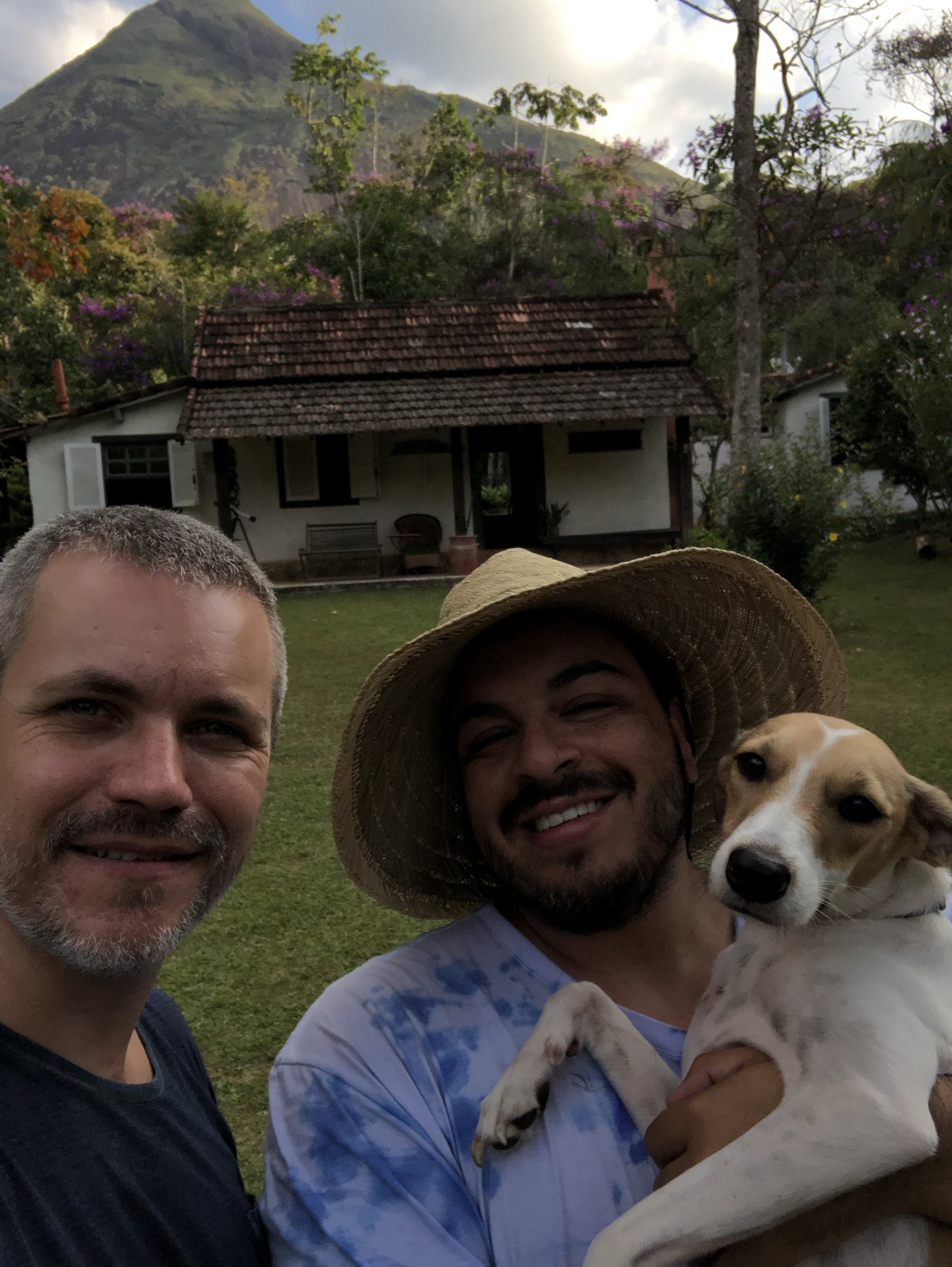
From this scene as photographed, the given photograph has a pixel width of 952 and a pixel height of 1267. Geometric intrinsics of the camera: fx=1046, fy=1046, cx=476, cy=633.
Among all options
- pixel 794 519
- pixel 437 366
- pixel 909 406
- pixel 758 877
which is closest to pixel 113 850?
pixel 758 877

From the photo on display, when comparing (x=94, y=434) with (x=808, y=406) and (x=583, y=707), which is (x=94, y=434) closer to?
(x=808, y=406)

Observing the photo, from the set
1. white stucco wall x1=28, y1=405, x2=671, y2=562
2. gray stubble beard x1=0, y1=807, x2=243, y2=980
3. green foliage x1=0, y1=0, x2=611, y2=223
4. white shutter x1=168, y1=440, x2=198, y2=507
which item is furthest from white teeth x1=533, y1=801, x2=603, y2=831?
green foliage x1=0, y1=0, x2=611, y2=223

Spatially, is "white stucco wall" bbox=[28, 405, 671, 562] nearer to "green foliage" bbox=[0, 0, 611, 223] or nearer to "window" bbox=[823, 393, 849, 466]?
"window" bbox=[823, 393, 849, 466]

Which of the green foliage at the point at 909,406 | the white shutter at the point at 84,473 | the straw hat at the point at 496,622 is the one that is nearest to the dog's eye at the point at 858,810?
the straw hat at the point at 496,622

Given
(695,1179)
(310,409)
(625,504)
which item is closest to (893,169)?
(625,504)

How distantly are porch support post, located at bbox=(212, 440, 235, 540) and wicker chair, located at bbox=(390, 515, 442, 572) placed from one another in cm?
273

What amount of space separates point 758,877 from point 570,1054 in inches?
18.6

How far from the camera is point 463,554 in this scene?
667 inches

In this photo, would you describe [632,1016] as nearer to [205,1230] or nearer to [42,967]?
[205,1230]

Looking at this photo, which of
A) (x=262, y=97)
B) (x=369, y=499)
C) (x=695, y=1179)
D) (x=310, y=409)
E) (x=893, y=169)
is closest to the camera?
(x=695, y=1179)

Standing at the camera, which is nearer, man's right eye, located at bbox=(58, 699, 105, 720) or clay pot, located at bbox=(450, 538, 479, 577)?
man's right eye, located at bbox=(58, 699, 105, 720)

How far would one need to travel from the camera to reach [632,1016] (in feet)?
6.94

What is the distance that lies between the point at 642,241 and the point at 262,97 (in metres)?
182

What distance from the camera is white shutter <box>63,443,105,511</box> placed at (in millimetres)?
17859
